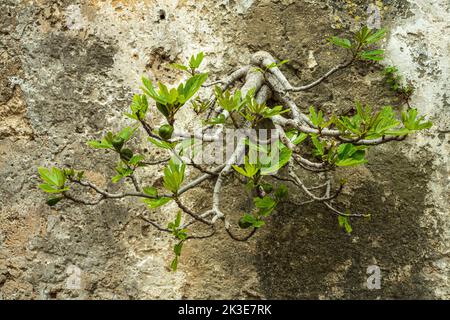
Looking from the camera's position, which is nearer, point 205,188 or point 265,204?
point 265,204

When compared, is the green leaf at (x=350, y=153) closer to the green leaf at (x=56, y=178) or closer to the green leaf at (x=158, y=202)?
the green leaf at (x=158, y=202)

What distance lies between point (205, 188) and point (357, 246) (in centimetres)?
59

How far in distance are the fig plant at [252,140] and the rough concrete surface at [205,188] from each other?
0.27ft

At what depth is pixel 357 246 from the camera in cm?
202

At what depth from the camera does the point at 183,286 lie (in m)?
2.03

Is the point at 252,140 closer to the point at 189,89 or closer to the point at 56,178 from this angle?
the point at 189,89

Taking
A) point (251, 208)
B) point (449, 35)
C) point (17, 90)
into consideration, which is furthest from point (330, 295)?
point (17, 90)

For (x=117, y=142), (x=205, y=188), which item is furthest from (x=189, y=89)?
(x=205, y=188)

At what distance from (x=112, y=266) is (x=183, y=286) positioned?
265mm

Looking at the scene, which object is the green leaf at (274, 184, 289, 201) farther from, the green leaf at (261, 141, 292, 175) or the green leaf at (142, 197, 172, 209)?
the green leaf at (142, 197, 172, 209)

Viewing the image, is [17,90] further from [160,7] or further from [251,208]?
[251,208]

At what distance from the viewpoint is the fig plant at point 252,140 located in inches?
60.2

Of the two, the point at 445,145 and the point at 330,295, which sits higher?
the point at 445,145

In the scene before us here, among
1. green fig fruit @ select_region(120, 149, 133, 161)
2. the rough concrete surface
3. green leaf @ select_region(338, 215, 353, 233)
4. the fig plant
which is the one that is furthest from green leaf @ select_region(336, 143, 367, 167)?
green fig fruit @ select_region(120, 149, 133, 161)
